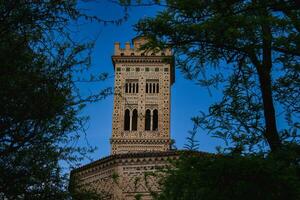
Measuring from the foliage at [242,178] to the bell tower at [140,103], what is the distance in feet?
96.4

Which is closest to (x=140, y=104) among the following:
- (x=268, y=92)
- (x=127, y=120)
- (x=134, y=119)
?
(x=134, y=119)

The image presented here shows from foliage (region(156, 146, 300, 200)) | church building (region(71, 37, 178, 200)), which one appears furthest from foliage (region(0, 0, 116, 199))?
church building (region(71, 37, 178, 200))

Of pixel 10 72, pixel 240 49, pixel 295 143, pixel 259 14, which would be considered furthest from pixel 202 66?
pixel 10 72

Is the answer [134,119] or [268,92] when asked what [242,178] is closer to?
[268,92]

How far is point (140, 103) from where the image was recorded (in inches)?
1444

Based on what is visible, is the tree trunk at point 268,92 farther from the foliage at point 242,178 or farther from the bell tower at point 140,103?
the bell tower at point 140,103

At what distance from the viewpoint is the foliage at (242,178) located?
494 cm

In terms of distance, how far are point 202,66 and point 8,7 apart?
9.56ft

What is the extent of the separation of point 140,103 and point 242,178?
31674 millimetres

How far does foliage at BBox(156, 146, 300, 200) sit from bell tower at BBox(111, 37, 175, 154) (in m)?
29.4

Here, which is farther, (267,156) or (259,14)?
(259,14)

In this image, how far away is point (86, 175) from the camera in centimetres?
2184

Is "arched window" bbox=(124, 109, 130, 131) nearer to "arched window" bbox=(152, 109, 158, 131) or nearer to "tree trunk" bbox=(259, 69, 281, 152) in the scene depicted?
"arched window" bbox=(152, 109, 158, 131)

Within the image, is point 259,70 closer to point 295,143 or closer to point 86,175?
point 295,143
